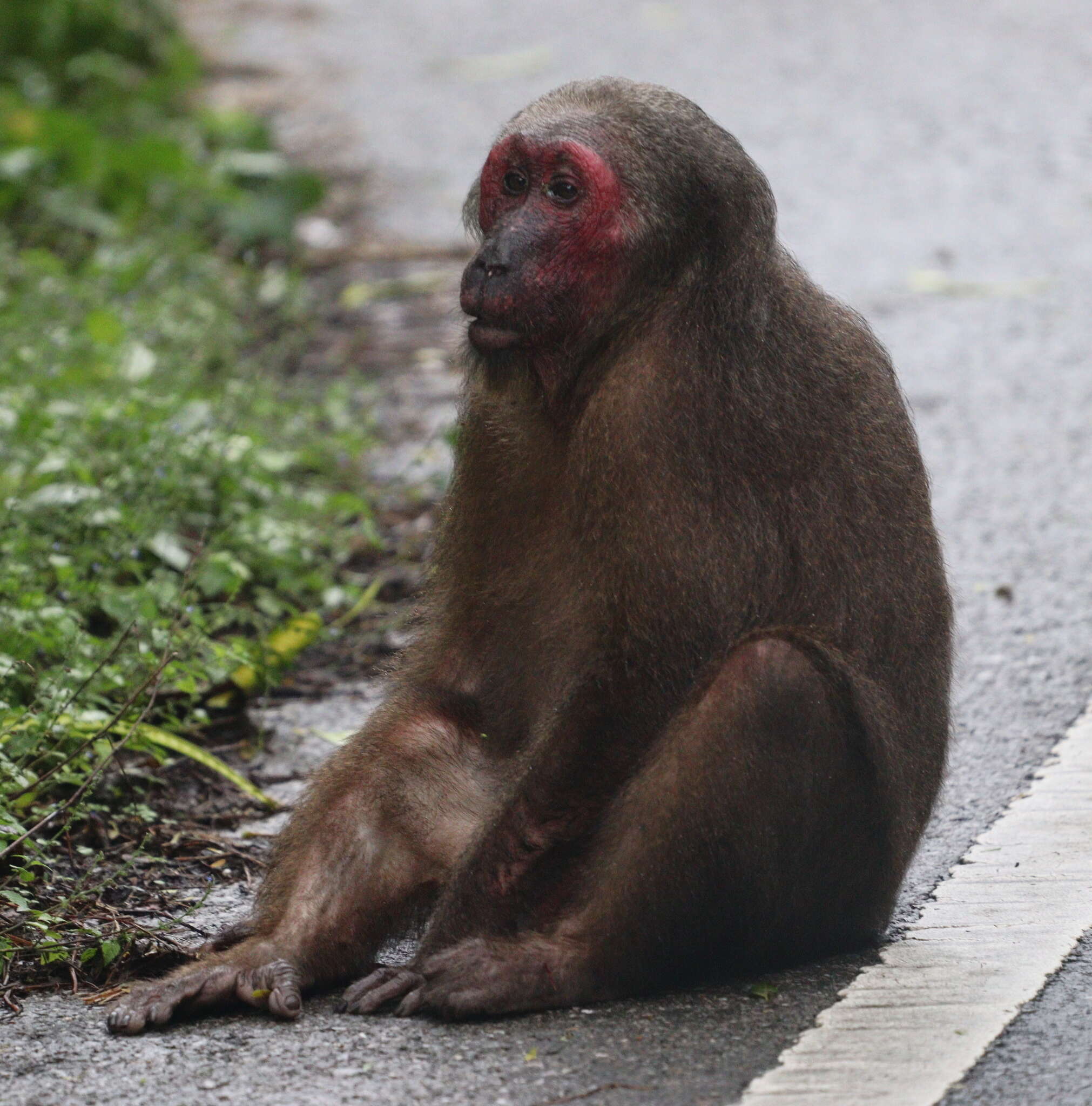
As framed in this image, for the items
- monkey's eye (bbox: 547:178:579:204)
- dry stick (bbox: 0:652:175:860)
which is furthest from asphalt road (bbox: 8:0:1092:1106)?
monkey's eye (bbox: 547:178:579:204)

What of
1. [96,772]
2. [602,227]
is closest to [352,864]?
[96,772]

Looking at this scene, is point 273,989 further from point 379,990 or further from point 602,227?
point 602,227

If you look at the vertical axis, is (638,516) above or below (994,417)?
above

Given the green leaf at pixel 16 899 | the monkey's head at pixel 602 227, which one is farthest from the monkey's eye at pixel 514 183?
the green leaf at pixel 16 899

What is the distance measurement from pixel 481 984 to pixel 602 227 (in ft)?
5.00

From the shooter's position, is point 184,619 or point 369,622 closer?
point 184,619

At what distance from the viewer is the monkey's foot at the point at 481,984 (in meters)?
A: 3.52

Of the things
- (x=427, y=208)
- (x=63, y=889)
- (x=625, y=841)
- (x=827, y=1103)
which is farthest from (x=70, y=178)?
(x=827, y=1103)

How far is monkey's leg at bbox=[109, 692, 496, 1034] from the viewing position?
3.61 m

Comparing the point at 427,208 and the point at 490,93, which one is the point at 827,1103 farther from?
the point at 490,93

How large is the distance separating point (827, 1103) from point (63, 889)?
72.4 inches

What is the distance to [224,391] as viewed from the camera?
698 cm

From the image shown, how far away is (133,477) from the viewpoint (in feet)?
19.1

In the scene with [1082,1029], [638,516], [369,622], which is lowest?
[369,622]
